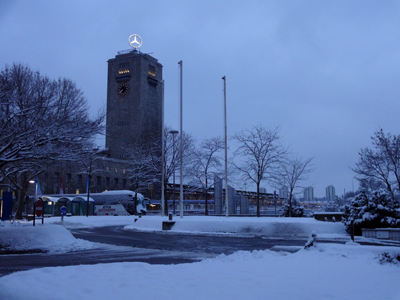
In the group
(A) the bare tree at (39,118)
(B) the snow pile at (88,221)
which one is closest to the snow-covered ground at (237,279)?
(A) the bare tree at (39,118)

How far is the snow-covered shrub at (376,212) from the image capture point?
20.4 meters

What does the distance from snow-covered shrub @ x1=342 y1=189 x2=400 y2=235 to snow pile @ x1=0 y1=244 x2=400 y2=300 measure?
12.0m

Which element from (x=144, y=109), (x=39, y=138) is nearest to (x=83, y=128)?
(x=39, y=138)

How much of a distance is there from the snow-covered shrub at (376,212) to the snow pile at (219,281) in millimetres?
11964

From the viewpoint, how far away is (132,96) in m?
114

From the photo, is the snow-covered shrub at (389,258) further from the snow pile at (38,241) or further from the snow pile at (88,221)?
the snow pile at (88,221)

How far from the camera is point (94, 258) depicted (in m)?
12.3

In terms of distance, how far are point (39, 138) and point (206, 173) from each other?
2671 cm

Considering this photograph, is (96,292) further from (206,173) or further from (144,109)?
(144,109)

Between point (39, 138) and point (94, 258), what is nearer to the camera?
point (94, 258)

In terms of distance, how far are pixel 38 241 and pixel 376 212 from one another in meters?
17.7

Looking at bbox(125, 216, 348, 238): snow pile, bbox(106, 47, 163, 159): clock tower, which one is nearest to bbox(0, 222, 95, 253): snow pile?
bbox(125, 216, 348, 238): snow pile

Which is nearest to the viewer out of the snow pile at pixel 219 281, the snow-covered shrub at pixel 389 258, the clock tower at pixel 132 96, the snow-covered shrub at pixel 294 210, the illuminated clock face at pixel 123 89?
the snow pile at pixel 219 281

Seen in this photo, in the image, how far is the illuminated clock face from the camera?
378 ft
